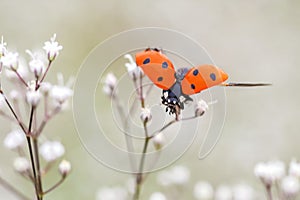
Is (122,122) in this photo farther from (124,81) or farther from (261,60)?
(261,60)

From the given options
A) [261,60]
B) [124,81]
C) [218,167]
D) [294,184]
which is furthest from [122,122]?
[261,60]

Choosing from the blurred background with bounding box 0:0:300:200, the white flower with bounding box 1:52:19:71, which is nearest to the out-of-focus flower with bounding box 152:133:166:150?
the white flower with bounding box 1:52:19:71

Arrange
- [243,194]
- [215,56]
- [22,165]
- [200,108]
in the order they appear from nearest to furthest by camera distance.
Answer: [200,108], [22,165], [243,194], [215,56]

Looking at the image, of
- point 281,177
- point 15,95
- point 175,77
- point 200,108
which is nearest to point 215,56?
point 281,177

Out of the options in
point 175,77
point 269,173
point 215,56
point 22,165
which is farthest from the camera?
point 215,56

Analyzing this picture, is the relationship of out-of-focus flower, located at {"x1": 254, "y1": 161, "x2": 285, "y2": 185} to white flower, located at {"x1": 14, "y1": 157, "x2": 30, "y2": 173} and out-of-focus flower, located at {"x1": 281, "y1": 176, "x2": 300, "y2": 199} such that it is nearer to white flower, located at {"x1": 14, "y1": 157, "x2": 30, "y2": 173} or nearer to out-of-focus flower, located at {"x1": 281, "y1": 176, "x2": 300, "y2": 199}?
out-of-focus flower, located at {"x1": 281, "y1": 176, "x2": 300, "y2": 199}

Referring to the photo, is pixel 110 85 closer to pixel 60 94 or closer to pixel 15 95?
pixel 60 94
